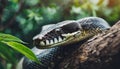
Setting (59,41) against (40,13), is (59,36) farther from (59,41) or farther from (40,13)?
(40,13)

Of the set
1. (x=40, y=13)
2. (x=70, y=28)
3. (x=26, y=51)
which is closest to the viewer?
(x=26, y=51)

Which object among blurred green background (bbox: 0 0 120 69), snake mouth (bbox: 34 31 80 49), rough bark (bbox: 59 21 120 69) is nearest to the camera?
rough bark (bbox: 59 21 120 69)

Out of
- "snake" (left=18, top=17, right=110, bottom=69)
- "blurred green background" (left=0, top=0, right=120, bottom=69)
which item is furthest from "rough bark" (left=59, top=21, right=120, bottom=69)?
"blurred green background" (left=0, top=0, right=120, bottom=69)

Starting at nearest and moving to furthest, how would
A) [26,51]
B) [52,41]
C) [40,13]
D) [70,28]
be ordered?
[26,51] → [52,41] → [70,28] → [40,13]

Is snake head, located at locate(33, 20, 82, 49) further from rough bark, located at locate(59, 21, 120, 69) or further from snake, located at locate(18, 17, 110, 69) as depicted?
rough bark, located at locate(59, 21, 120, 69)

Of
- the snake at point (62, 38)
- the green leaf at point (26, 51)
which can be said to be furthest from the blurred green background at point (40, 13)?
the green leaf at point (26, 51)

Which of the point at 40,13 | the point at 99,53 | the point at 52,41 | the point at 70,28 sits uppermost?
the point at 40,13

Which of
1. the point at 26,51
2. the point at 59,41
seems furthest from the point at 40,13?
the point at 26,51
